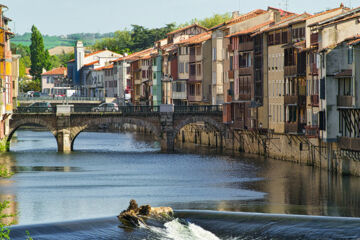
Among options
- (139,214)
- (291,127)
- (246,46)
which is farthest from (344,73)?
(246,46)

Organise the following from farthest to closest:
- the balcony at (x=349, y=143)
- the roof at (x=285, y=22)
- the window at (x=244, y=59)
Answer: the window at (x=244, y=59) < the roof at (x=285, y=22) < the balcony at (x=349, y=143)

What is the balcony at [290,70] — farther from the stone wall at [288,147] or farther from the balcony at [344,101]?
the balcony at [344,101]

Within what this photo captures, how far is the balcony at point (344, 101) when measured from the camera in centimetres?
7350

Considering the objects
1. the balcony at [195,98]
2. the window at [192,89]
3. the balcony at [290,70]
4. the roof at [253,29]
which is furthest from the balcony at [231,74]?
the window at [192,89]

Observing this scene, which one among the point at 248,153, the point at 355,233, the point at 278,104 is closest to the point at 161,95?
the point at 248,153

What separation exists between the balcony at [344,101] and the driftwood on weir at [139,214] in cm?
2375

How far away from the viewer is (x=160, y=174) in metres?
85.7

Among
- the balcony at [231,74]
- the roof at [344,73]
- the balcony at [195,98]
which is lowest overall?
the balcony at [195,98]

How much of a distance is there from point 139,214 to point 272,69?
45.9 metres

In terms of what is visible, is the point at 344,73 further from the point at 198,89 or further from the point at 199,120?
the point at 198,89

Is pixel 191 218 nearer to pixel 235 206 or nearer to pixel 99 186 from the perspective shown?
pixel 235 206

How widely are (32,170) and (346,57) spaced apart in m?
35.5

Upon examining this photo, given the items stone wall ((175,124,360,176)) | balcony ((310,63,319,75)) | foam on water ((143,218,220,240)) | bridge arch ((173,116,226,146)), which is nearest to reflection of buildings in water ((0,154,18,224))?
foam on water ((143,218,220,240))

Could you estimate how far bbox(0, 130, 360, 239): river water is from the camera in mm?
52875
